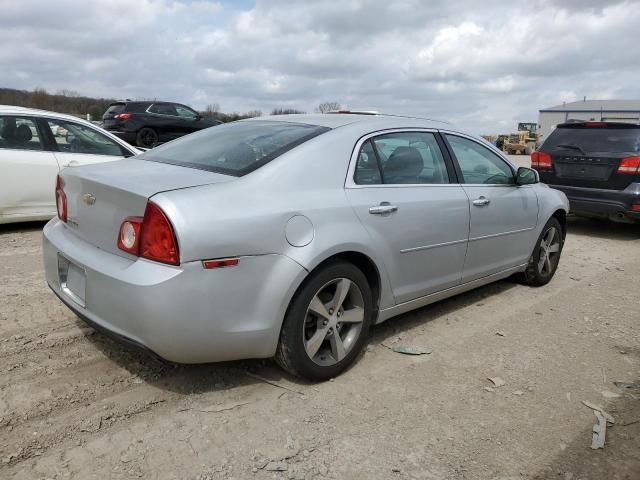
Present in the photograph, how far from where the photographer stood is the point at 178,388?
10.1ft

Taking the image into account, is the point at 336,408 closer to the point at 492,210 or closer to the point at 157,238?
the point at 157,238

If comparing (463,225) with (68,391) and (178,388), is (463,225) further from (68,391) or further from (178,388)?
(68,391)

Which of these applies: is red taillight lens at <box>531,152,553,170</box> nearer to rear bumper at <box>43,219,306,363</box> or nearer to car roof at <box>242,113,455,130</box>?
car roof at <box>242,113,455,130</box>

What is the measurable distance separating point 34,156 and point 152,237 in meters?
4.92

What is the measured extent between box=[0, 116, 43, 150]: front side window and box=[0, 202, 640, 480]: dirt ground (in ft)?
9.57

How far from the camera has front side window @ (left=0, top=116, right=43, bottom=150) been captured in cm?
646

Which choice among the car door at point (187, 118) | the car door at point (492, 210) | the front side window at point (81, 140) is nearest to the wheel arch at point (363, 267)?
the car door at point (492, 210)

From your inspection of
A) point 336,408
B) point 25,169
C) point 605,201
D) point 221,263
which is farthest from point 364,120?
point 605,201

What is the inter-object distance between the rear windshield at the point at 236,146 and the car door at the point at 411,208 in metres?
0.43

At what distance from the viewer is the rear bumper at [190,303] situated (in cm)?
256

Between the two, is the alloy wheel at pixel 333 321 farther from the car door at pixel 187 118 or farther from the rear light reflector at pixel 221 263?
the car door at pixel 187 118

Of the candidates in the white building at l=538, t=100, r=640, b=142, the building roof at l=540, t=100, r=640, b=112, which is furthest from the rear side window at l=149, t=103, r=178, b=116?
the building roof at l=540, t=100, r=640, b=112

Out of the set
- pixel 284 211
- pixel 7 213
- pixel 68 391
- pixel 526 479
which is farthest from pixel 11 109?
pixel 526 479

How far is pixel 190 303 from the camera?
257cm
